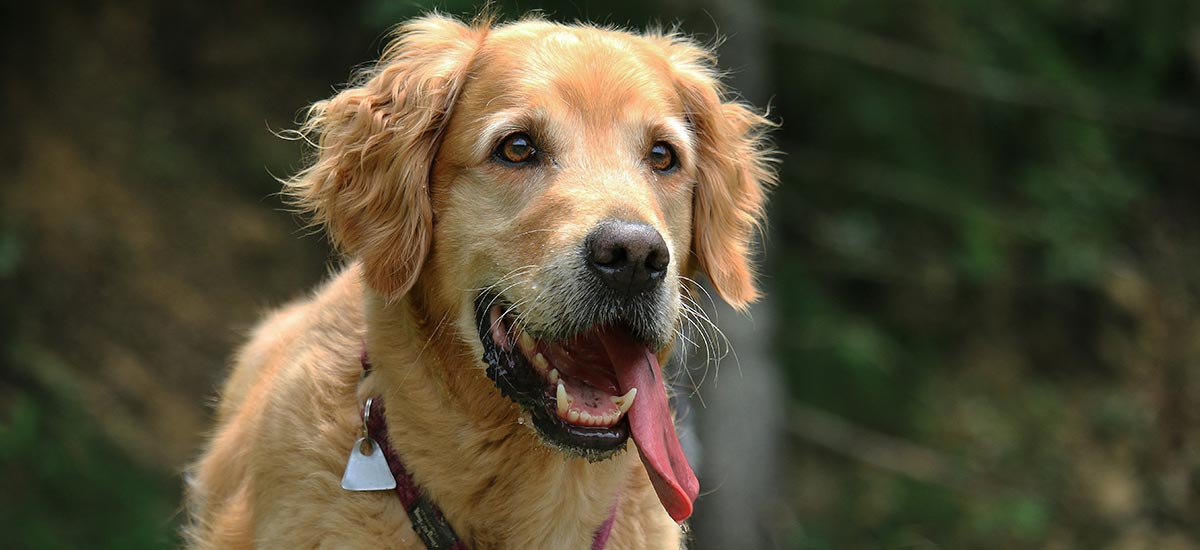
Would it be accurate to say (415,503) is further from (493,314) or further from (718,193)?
(718,193)

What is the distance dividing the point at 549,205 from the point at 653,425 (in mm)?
723

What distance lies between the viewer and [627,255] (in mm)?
3602

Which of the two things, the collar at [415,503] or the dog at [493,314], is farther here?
the collar at [415,503]

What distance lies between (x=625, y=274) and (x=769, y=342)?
5447mm

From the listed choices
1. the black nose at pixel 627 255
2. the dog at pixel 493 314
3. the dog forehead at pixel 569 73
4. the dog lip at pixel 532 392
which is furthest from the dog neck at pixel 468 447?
the dog forehead at pixel 569 73

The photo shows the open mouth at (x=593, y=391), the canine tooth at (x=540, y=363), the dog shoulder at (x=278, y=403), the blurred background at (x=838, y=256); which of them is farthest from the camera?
the blurred background at (x=838, y=256)

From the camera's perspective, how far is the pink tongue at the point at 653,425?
→ 365 centimetres

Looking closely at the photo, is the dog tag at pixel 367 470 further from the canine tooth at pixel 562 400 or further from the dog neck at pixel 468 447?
the canine tooth at pixel 562 400

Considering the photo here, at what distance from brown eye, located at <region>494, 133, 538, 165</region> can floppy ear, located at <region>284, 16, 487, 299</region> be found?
27cm

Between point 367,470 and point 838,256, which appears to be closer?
point 367,470

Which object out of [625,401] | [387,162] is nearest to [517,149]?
[387,162]

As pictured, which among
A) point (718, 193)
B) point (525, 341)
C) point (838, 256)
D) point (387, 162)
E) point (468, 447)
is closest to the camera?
point (525, 341)

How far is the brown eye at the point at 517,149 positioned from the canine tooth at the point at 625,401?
82 centimetres

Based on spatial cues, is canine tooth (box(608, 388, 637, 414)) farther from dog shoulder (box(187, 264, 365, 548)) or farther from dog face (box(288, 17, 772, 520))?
dog shoulder (box(187, 264, 365, 548))
